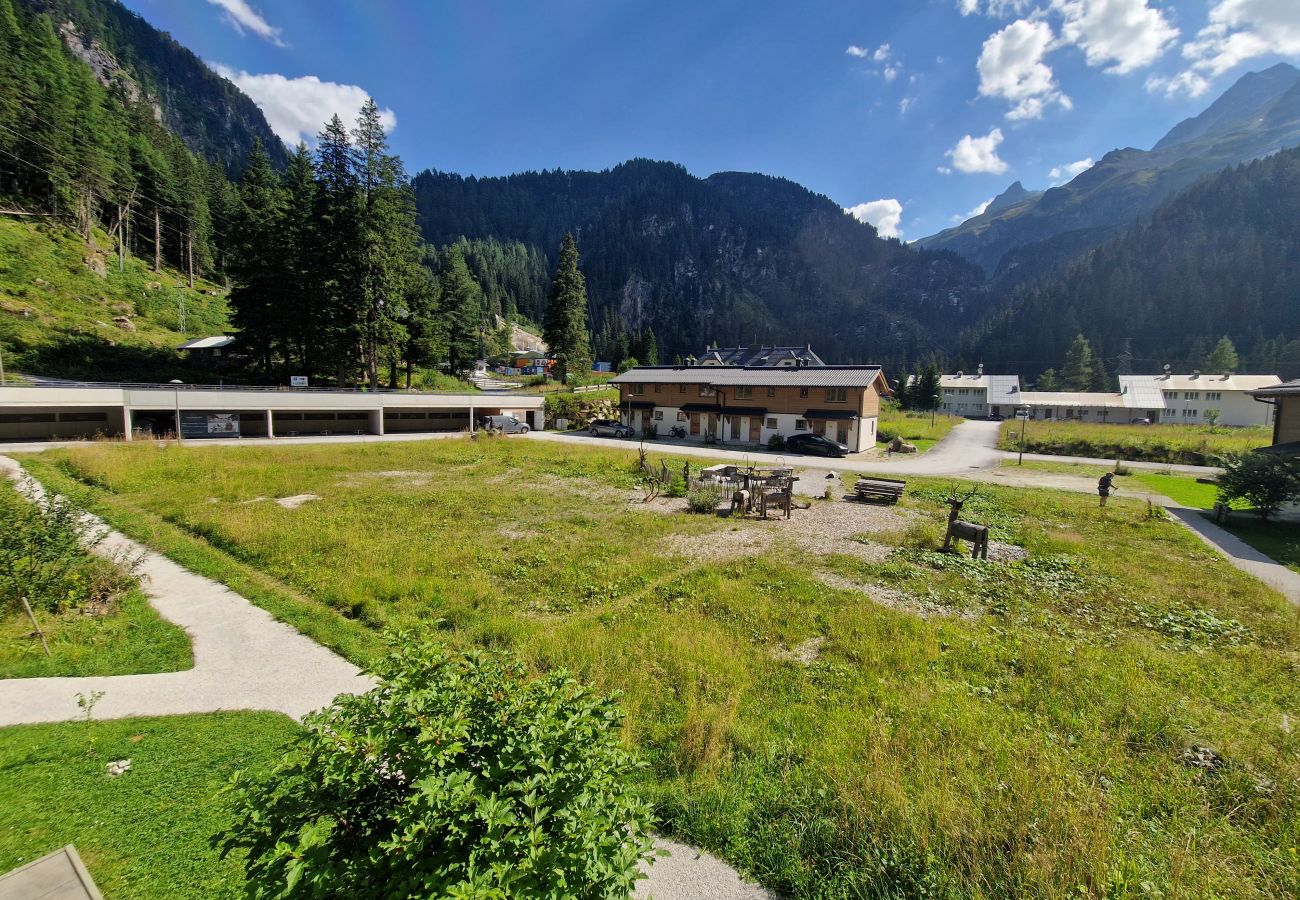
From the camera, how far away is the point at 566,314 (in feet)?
199

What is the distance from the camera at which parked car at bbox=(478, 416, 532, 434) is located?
151 ft

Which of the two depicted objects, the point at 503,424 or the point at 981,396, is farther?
the point at 981,396

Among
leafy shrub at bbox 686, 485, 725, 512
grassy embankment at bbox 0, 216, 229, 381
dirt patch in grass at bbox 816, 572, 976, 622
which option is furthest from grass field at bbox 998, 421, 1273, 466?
grassy embankment at bbox 0, 216, 229, 381

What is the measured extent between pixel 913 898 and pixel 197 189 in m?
101

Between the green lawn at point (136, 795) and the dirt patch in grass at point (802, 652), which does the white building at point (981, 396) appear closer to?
the dirt patch in grass at point (802, 652)

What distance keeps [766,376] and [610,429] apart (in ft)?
52.3

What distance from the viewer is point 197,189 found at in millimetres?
68938

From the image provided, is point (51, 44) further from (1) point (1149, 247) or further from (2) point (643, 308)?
(1) point (1149, 247)

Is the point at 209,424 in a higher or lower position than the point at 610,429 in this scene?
higher

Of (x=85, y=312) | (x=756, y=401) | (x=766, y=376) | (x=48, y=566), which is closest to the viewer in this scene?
(x=48, y=566)

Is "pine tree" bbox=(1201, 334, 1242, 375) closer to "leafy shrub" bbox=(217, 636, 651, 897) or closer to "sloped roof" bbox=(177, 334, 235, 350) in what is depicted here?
"leafy shrub" bbox=(217, 636, 651, 897)

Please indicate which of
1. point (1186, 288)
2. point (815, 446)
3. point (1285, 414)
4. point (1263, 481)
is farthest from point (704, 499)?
point (1186, 288)

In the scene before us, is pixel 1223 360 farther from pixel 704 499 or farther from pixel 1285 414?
pixel 704 499

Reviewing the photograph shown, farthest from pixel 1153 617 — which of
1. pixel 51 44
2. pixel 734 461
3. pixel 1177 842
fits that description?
pixel 51 44
